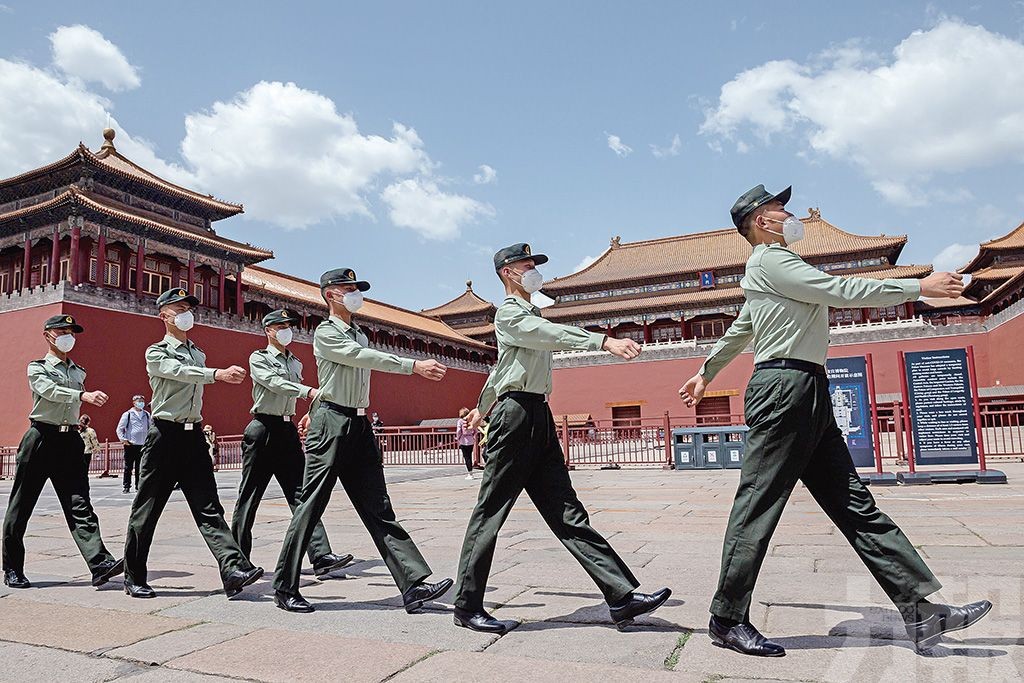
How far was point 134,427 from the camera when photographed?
1038 centimetres

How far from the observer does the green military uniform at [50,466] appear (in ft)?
13.1

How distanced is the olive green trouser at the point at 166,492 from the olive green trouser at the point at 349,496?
52cm

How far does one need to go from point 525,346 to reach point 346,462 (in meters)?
1.08

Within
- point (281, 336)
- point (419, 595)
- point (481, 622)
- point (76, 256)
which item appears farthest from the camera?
point (76, 256)

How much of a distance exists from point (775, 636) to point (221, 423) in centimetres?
2189

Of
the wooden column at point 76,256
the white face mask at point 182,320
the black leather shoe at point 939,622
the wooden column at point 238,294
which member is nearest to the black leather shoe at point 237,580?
the white face mask at point 182,320

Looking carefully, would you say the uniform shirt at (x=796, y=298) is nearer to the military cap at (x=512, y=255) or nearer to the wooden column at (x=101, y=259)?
the military cap at (x=512, y=255)

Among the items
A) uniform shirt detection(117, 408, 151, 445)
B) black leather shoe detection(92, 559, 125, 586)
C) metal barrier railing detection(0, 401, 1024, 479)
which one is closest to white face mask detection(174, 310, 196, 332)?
black leather shoe detection(92, 559, 125, 586)

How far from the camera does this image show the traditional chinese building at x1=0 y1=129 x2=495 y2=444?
741 inches

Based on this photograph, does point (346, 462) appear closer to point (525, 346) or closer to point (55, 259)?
point (525, 346)

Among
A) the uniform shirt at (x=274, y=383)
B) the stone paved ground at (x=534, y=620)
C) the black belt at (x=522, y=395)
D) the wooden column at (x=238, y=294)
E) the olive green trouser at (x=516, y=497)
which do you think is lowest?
the stone paved ground at (x=534, y=620)

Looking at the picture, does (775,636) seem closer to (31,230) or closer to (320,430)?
(320,430)

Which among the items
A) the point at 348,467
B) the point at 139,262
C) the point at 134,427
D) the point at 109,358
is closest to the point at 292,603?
the point at 348,467

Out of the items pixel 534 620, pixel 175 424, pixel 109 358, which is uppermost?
pixel 109 358
